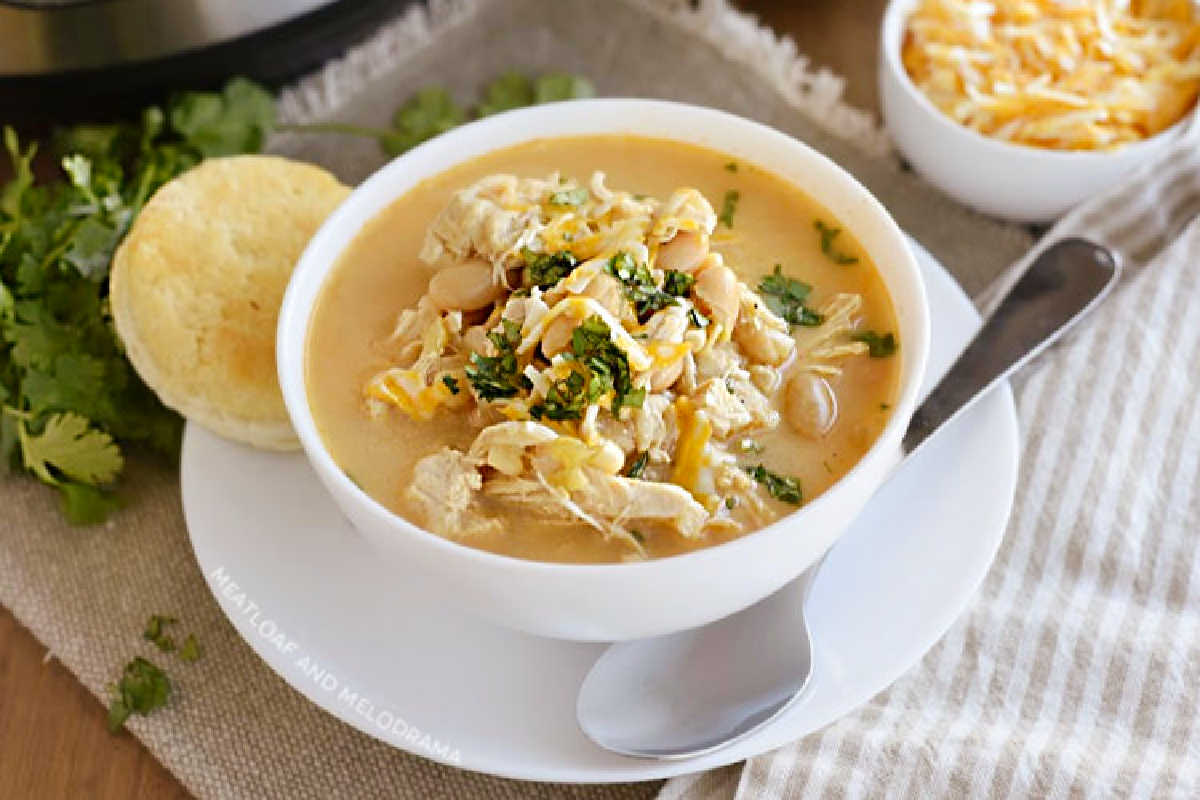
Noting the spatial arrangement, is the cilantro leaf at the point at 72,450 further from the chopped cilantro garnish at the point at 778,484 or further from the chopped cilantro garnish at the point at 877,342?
the chopped cilantro garnish at the point at 877,342

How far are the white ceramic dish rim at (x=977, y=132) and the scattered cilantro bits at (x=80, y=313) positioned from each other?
4.70 ft

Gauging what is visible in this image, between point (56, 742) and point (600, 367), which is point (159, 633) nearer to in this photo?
point (56, 742)

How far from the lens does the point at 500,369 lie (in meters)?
2.08

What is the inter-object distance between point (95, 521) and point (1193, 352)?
7.06 feet

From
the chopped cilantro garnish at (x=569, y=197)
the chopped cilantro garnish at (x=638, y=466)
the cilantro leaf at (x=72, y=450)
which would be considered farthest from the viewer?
→ the cilantro leaf at (x=72, y=450)

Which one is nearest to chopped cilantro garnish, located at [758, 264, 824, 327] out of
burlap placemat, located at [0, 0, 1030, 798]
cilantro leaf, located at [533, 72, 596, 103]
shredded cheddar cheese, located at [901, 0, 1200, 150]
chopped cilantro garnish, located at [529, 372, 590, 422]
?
chopped cilantro garnish, located at [529, 372, 590, 422]

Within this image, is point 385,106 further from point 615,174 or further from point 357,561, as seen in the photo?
point 357,561

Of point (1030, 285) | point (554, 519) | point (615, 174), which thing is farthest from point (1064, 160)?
point (554, 519)

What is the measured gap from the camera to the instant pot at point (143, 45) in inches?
116

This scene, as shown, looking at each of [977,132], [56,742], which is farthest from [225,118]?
[977,132]

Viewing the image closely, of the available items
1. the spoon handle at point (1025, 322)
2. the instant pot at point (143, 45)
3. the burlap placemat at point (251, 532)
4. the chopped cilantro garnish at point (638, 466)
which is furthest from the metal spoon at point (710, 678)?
the instant pot at point (143, 45)

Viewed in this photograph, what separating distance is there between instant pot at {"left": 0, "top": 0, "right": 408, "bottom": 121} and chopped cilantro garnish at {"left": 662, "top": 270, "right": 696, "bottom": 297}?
1442mm

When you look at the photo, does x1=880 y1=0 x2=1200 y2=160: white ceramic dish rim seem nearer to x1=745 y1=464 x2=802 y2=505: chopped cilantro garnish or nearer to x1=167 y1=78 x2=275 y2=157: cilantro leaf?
x1=745 y1=464 x2=802 y2=505: chopped cilantro garnish

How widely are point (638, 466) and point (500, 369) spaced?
256 millimetres
